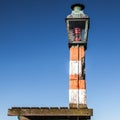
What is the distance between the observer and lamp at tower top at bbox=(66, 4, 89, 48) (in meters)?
16.5

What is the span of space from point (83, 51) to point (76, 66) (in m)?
0.89

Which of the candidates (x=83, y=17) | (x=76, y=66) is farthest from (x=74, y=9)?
(x=76, y=66)

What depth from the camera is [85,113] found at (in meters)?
11.6

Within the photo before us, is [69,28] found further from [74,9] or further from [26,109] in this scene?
[26,109]

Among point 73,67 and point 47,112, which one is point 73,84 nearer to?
point 73,67

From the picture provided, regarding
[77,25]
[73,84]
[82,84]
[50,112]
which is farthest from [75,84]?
[50,112]

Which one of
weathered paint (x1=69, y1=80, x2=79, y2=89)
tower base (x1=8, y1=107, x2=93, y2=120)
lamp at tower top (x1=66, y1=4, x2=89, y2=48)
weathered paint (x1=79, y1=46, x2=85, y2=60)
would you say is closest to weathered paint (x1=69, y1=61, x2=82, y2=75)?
weathered paint (x1=79, y1=46, x2=85, y2=60)

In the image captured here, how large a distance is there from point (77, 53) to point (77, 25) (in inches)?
81.4

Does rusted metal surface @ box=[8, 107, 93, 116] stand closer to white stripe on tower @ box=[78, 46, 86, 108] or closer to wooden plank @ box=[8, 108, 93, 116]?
wooden plank @ box=[8, 108, 93, 116]

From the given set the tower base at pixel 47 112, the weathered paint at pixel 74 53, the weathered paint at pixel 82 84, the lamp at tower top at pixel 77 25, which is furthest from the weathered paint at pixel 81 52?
the tower base at pixel 47 112

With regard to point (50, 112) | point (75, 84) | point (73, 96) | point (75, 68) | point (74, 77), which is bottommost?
point (50, 112)

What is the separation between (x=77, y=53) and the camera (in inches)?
622

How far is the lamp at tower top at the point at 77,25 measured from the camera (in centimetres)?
1647

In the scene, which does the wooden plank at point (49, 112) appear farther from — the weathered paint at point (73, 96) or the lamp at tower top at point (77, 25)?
the lamp at tower top at point (77, 25)
